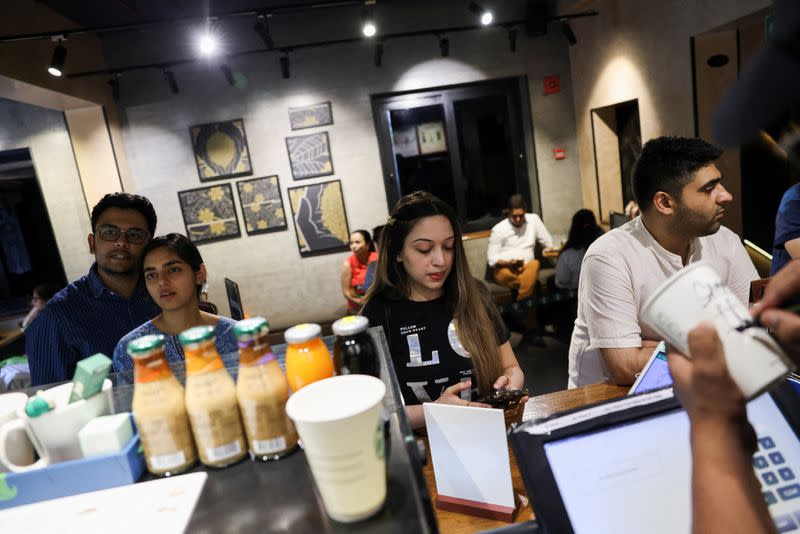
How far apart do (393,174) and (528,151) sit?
1.71 metres

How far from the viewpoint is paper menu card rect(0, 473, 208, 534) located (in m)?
0.65

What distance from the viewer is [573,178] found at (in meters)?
6.02

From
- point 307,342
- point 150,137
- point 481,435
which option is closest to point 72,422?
point 307,342

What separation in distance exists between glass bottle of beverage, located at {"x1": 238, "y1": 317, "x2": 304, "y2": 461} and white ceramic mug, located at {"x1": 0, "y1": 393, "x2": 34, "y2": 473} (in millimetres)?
377

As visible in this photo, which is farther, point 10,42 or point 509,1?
point 509,1

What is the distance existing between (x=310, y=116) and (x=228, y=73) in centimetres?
95

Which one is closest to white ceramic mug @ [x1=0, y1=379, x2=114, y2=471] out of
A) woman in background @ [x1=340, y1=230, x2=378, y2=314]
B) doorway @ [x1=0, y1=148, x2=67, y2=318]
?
woman in background @ [x1=340, y1=230, x2=378, y2=314]

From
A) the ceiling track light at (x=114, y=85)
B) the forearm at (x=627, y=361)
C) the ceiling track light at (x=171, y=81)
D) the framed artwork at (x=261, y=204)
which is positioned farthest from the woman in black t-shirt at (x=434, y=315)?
the ceiling track light at (x=114, y=85)

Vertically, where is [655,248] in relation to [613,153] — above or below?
below

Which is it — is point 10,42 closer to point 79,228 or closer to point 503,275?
point 79,228

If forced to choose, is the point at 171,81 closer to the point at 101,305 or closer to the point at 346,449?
the point at 101,305

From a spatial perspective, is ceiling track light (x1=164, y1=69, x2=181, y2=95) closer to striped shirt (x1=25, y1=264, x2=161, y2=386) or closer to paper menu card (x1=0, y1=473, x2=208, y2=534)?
striped shirt (x1=25, y1=264, x2=161, y2=386)

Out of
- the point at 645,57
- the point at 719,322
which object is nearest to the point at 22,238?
the point at 719,322

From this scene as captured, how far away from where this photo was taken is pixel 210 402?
2.32 feet
